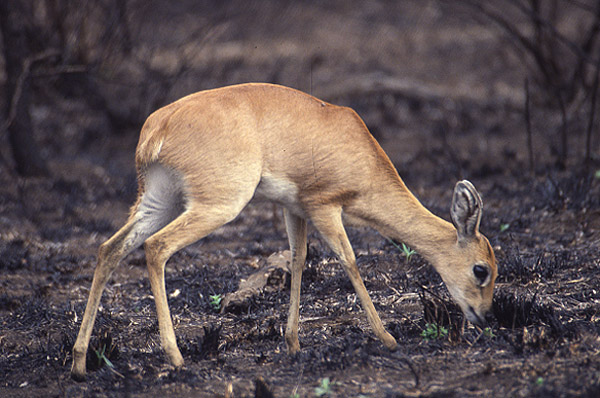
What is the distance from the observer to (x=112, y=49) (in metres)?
11.4

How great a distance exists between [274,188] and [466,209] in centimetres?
121

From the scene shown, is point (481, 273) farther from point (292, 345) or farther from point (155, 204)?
point (155, 204)

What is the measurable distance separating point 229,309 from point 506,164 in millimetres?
5640

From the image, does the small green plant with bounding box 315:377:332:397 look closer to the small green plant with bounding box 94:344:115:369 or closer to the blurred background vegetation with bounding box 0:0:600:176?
the small green plant with bounding box 94:344:115:369

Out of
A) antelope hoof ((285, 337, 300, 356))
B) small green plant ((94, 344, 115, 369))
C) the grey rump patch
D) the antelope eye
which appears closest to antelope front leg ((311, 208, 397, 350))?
antelope hoof ((285, 337, 300, 356))

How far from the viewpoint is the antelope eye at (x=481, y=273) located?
4.66 m

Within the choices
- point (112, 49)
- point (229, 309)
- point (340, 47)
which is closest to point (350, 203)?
point (229, 309)

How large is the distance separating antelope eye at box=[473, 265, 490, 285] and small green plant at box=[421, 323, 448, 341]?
39cm

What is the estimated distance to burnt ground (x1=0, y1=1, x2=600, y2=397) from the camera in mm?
4133

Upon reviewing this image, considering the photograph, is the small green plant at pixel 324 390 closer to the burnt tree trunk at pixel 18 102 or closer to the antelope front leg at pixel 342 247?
the antelope front leg at pixel 342 247

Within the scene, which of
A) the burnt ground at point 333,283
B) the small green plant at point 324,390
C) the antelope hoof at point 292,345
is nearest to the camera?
the small green plant at point 324,390

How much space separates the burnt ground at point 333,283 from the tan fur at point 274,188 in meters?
0.29

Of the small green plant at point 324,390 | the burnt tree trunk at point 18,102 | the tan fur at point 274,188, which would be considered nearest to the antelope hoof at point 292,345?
the tan fur at point 274,188

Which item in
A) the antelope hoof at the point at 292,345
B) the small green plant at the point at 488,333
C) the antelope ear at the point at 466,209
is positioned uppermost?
the antelope ear at the point at 466,209
